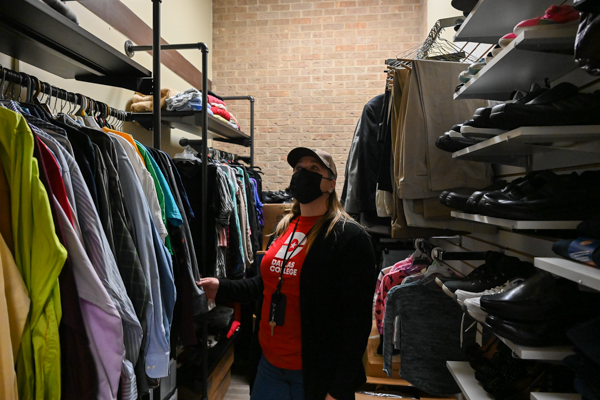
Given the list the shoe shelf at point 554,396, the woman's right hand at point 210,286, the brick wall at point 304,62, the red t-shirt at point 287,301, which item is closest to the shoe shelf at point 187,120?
the brick wall at point 304,62

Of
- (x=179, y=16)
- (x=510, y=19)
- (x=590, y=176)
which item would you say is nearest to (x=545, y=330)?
(x=590, y=176)

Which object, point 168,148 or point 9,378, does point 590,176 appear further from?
point 168,148

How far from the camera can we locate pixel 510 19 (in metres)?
1.29

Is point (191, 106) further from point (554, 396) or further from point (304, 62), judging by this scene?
point (554, 396)

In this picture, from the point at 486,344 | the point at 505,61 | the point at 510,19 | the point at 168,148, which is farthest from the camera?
the point at 168,148

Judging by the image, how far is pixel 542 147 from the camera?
1.14 meters

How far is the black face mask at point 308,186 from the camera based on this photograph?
1.64 metres

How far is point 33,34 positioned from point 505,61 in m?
1.53

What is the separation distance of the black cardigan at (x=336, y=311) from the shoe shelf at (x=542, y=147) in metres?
0.55

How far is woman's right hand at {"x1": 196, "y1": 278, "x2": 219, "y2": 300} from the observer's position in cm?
172

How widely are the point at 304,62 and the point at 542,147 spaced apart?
3848mm

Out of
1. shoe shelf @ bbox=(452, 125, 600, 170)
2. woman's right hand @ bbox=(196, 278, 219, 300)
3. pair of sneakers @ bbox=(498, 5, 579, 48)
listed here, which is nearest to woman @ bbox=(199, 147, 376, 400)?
woman's right hand @ bbox=(196, 278, 219, 300)

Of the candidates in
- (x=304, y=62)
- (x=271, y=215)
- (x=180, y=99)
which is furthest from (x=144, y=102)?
(x=304, y=62)

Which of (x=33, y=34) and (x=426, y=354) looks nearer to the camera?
(x=33, y=34)
